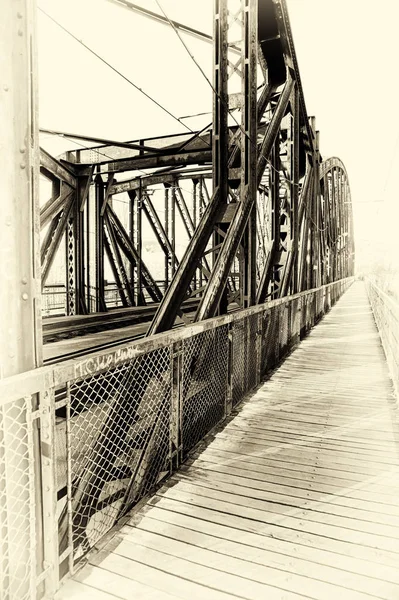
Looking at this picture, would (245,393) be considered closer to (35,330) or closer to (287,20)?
(35,330)

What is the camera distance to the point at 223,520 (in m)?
2.95

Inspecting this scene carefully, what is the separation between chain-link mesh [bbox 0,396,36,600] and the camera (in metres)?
1.91

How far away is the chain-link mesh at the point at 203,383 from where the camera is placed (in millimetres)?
3990

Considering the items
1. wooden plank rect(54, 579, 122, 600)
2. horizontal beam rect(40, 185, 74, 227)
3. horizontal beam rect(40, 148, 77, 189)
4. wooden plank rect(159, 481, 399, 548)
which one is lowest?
wooden plank rect(159, 481, 399, 548)

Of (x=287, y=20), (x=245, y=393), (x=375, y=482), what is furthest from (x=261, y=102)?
(x=375, y=482)

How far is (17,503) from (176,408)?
179 centimetres

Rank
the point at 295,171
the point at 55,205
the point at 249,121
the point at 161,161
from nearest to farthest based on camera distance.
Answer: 1. the point at 249,121
2. the point at 295,171
3. the point at 161,161
4. the point at 55,205

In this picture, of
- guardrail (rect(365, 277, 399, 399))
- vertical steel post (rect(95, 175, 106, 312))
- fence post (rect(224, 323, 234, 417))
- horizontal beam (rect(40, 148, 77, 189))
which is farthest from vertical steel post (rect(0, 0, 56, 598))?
vertical steel post (rect(95, 175, 106, 312))

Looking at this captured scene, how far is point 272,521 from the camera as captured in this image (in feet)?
9.64

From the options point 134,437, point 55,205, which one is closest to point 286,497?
point 134,437

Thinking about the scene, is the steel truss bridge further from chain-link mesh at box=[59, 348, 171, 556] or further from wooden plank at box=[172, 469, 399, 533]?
wooden plank at box=[172, 469, 399, 533]

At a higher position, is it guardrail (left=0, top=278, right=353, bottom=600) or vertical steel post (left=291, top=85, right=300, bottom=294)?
vertical steel post (left=291, top=85, right=300, bottom=294)

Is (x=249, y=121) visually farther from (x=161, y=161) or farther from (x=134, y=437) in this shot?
(x=161, y=161)

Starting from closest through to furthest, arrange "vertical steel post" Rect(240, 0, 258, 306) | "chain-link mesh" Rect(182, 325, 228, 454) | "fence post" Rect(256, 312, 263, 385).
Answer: "chain-link mesh" Rect(182, 325, 228, 454)
"vertical steel post" Rect(240, 0, 258, 306)
"fence post" Rect(256, 312, 263, 385)
